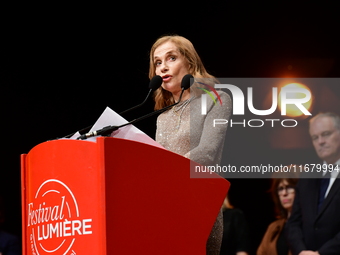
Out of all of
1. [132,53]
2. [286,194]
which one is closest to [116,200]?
[286,194]

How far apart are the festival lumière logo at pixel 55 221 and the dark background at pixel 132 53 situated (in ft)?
8.72

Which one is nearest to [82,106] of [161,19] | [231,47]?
[161,19]

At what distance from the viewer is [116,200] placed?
135cm

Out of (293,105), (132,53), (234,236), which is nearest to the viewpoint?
(234,236)

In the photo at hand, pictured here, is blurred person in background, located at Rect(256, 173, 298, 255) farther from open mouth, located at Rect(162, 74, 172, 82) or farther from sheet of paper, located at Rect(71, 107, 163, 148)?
sheet of paper, located at Rect(71, 107, 163, 148)

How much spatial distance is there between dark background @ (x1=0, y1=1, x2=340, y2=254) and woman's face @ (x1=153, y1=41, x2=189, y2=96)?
2.00 metres

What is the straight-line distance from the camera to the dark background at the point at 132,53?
4270 millimetres

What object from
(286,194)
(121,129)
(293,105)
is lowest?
(121,129)

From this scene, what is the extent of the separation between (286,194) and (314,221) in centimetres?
77

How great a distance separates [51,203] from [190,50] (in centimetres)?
93

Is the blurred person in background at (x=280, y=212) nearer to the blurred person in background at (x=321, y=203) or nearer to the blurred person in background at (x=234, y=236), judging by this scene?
the blurred person in background at (x=234, y=236)

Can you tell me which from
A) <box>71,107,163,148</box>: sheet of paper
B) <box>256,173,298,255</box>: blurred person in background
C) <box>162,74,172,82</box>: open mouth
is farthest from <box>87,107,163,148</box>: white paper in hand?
<box>256,173,298,255</box>: blurred person in background

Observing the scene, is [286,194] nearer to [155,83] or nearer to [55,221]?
[155,83]

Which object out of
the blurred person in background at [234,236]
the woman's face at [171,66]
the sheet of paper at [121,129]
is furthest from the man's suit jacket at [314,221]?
the sheet of paper at [121,129]
